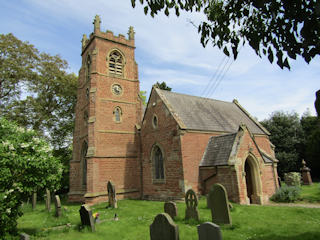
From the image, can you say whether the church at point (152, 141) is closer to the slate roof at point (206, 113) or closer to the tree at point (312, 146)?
the slate roof at point (206, 113)

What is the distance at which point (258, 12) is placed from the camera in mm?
4410

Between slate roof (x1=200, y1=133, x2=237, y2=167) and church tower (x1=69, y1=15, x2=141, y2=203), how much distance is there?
280 inches

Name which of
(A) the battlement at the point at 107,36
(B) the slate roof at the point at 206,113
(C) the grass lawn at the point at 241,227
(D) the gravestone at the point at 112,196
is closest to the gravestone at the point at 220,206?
(C) the grass lawn at the point at 241,227

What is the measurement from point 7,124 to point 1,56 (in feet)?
56.3

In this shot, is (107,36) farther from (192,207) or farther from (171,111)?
(192,207)

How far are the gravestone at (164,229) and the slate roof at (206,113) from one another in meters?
11.0

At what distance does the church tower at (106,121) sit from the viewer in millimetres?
18391

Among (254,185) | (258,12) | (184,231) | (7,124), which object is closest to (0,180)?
(7,124)

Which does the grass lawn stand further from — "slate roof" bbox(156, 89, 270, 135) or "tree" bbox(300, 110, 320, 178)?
"tree" bbox(300, 110, 320, 178)

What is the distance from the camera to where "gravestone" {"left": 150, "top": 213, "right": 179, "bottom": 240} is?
486 cm

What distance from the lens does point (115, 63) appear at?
22141 millimetres

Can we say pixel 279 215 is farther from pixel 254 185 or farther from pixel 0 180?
pixel 0 180

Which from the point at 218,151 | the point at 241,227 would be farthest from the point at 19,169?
the point at 218,151

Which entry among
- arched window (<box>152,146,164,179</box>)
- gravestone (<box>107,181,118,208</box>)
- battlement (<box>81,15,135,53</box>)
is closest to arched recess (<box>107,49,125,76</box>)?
battlement (<box>81,15,135,53</box>)
